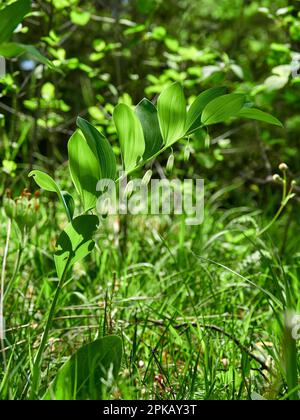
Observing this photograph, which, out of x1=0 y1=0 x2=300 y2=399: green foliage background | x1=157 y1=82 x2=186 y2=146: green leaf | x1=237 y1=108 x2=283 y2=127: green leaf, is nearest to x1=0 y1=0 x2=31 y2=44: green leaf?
x1=0 y1=0 x2=300 y2=399: green foliage background

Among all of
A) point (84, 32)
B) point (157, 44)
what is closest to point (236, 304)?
point (157, 44)

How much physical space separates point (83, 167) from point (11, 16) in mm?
242

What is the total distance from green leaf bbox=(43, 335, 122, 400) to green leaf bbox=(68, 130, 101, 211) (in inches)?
8.9

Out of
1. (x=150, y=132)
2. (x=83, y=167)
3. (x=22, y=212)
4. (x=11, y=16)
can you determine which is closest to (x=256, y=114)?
(x=150, y=132)

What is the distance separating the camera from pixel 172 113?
928mm

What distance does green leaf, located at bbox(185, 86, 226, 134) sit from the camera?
3.03 ft

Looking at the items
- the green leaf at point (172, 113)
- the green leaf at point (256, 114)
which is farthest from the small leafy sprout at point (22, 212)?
the green leaf at point (256, 114)

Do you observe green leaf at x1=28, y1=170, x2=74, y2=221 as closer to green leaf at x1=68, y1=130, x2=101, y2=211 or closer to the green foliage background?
green leaf at x1=68, y1=130, x2=101, y2=211

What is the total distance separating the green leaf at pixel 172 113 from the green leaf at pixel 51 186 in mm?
182

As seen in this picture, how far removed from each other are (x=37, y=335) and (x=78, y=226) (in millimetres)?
393

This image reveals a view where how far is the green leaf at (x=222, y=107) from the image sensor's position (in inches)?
35.3

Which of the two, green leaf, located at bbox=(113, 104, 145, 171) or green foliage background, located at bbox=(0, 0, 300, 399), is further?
green foliage background, located at bbox=(0, 0, 300, 399)

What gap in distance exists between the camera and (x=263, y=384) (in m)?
1.07
